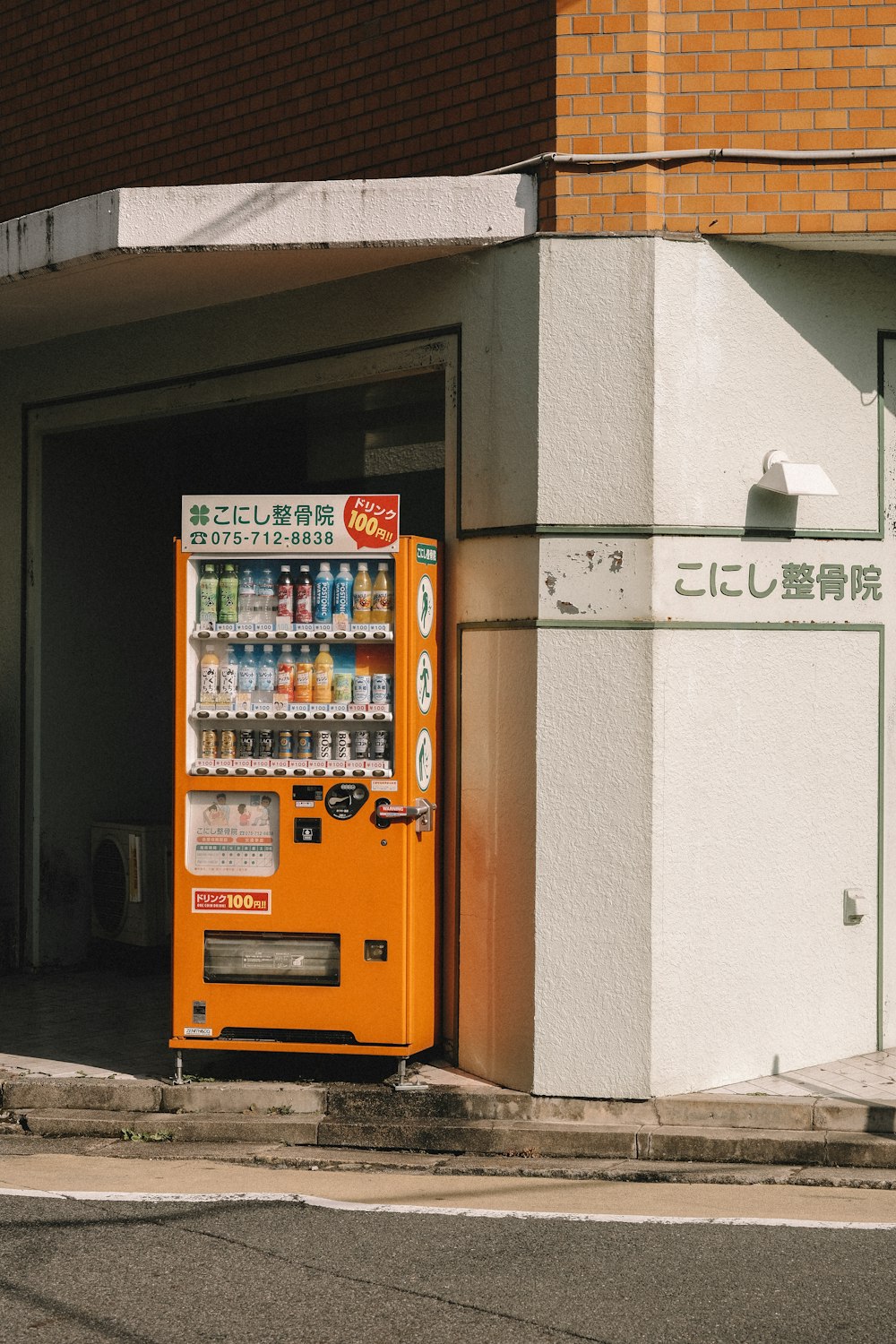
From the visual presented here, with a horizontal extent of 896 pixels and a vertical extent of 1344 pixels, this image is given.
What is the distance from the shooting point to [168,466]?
11492mm

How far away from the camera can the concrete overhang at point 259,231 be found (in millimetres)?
7527

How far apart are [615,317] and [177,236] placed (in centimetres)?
234

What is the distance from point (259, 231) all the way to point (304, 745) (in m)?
2.63

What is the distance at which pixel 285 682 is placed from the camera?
7.50m

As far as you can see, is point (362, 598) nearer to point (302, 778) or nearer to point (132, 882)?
point (302, 778)

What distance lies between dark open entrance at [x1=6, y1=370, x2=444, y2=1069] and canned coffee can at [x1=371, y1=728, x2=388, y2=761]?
252cm

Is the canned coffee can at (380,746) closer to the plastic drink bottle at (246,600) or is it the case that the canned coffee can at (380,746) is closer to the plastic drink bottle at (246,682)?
the plastic drink bottle at (246,682)

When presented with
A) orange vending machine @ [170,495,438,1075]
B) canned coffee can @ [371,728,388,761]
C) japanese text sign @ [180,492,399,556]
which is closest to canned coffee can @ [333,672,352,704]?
orange vending machine @ [170,495,438,1075]

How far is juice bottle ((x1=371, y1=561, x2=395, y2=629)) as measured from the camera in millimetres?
7426

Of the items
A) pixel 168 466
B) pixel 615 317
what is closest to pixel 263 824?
pixel 615 317

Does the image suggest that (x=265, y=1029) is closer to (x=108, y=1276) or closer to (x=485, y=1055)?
(x=485, y=1055)

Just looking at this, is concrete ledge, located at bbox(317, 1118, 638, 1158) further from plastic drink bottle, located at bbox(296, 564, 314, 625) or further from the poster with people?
plastic drink bottle, located at bbox(296, 564, 314, 625)

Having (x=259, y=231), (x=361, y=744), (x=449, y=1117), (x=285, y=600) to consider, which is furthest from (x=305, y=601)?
(x=449, y=1117)

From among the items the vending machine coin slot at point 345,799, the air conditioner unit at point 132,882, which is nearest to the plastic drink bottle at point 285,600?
the vending machine coin slot at point 345,799
